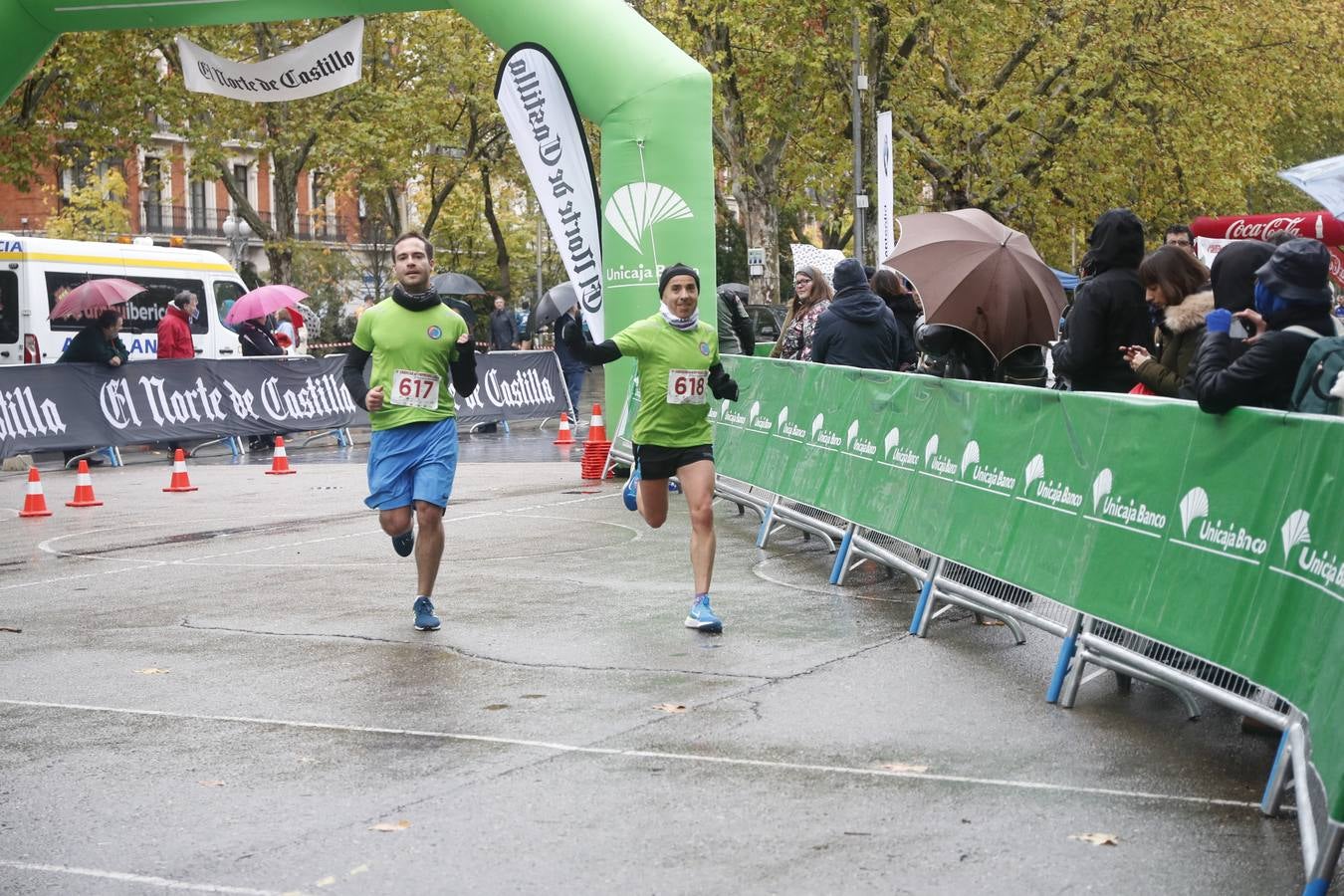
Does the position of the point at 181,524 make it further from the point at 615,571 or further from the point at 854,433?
the point at 854,433

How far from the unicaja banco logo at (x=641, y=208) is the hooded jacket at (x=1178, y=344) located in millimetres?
8031

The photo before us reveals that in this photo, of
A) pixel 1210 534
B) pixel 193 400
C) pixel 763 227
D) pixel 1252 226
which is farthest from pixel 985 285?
Result: pixel 763 227

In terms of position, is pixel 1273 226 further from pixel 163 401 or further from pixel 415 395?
pixel 415 395

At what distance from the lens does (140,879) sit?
495 centimetres

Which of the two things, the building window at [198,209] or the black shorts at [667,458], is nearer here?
the black shorts at [667,458]

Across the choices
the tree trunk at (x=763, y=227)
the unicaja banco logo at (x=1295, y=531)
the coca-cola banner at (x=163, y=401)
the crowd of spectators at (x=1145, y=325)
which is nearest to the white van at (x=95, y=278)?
the coca-cola banner at (x=163, y=401)

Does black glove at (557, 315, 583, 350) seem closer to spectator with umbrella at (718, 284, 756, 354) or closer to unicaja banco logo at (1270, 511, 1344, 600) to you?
unicaja banco logo at (1270, 511, 1344, 600)

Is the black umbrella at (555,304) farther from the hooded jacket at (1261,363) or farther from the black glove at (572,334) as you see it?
the hooded jacket at (1261,363)

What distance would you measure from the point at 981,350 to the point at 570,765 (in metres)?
5.32

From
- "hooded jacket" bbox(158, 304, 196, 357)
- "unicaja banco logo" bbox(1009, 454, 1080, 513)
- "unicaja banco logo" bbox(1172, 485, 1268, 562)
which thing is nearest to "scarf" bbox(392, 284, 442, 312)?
"unicaja banco logo" bbox(1009, 454, 1080, 513)

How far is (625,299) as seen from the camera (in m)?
15.7

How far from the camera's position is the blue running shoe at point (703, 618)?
8.77m

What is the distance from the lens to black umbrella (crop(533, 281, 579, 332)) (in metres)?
28.7

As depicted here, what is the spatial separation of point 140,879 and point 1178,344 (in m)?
5.17
